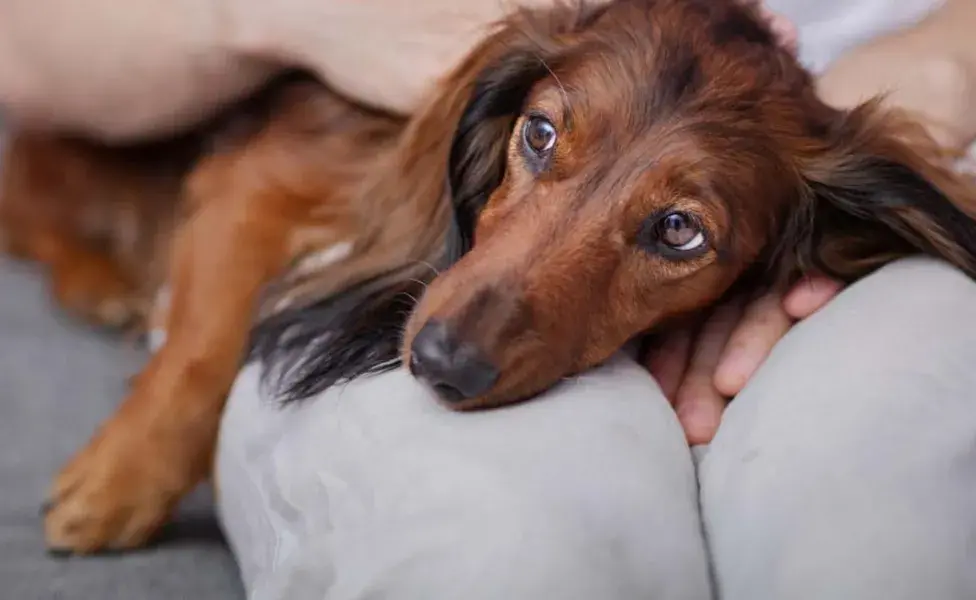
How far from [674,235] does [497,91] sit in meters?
0.32

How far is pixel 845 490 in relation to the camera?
89cm

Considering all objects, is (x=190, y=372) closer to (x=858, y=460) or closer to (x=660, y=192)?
(x=660, y=192)

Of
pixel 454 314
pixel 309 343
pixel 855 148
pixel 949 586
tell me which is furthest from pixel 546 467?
pixel 855 148

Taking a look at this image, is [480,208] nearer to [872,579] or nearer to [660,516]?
[660,516]

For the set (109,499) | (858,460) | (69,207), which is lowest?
(69,207)

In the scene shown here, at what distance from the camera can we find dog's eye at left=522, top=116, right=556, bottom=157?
4.09 feet

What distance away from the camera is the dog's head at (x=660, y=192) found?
1131mm

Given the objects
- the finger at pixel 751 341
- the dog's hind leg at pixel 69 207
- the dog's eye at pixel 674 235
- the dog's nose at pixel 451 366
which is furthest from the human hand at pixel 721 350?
the dog's hind leg at pixel 69 207

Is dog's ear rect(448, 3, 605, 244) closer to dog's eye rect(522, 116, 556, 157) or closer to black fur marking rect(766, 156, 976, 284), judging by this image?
dog's eye rect(522, 116, 556, 157)

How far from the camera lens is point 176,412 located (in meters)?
1.40

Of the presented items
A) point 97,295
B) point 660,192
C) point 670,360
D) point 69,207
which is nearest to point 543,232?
point 660,192

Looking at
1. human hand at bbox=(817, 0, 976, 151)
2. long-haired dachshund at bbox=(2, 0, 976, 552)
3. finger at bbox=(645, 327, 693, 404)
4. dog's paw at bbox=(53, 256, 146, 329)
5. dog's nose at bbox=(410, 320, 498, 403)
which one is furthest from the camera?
dog's paw at bbox=(53, 256, 146, 329)

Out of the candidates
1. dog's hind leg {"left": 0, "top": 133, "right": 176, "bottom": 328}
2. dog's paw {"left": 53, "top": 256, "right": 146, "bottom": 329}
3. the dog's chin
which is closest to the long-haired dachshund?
the dog's chin

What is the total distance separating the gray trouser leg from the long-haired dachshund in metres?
0.18
